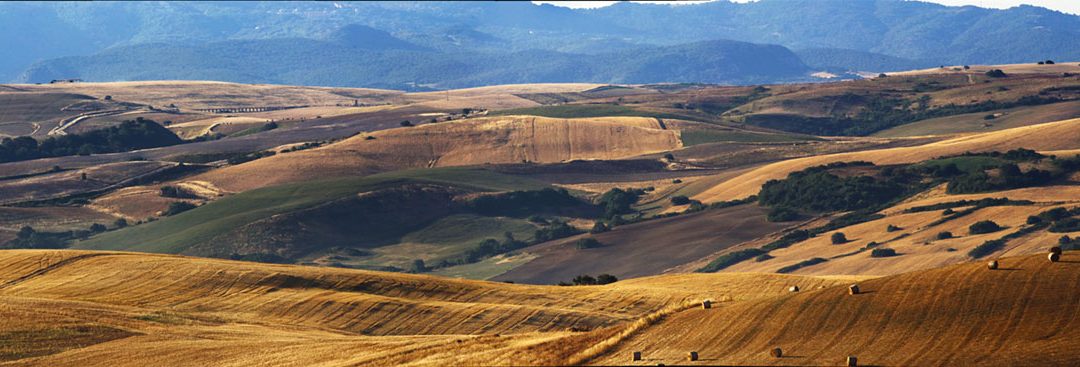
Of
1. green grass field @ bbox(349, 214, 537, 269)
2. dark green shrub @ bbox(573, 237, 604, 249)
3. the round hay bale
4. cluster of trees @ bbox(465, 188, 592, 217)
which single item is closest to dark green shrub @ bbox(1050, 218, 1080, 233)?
dark green shrub @ bbox(573, 237, 604, 249)

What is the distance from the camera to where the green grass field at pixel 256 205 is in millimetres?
153250

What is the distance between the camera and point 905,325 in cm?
3503

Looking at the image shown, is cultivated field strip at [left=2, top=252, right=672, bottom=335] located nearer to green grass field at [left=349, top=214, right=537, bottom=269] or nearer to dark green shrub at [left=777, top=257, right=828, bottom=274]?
dark green shrub at [left=777, top=257, right=828, bottom=274]

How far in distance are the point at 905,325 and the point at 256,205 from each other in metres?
142

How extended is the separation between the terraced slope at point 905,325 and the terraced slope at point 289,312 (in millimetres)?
3010

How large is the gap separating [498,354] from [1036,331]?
13192 mm

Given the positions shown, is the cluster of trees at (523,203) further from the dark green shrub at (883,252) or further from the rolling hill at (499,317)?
the rolling hill at (499,317)

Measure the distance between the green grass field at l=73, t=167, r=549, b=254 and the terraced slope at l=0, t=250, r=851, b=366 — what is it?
2944 inches

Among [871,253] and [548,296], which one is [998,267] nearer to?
[548,296]

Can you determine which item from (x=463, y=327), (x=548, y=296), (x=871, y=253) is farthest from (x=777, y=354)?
(x=871, y=253)

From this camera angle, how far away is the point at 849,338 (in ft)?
112

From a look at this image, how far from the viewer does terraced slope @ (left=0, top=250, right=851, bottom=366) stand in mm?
44156

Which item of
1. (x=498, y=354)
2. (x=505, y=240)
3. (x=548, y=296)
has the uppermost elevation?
(x=498, y=354)

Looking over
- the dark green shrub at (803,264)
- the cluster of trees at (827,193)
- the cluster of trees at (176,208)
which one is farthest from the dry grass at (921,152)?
the cluster of trees at (176,208)
